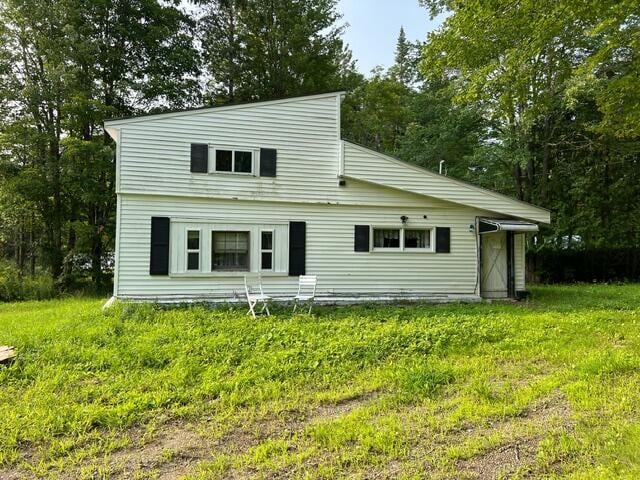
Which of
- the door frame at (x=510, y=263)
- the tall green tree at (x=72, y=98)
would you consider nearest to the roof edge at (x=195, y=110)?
the tall green tree at (x=72, y=98)

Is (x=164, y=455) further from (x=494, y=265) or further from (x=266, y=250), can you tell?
(x=494, y=265)

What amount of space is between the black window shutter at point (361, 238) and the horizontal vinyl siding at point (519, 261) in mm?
4361

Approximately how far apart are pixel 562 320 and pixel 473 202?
4045mm

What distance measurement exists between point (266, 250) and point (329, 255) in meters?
1.63

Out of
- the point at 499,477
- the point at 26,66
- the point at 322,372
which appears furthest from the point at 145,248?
the point at 26,66

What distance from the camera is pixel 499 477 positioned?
9.12 feet

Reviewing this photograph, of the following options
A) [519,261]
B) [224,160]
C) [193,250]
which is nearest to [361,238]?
[224,160]

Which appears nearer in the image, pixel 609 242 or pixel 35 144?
pixel 35 144

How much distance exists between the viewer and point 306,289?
10305 mm

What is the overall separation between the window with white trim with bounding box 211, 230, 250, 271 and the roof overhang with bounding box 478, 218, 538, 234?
636 cm

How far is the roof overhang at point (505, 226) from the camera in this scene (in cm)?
1054

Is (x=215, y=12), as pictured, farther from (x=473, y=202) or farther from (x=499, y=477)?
(x=499, y=477)

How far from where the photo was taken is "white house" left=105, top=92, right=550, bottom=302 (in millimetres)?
9539

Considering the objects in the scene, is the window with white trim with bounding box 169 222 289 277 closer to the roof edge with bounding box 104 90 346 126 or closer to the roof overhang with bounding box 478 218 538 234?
the roof edge with bounding box 104 90 346 126
